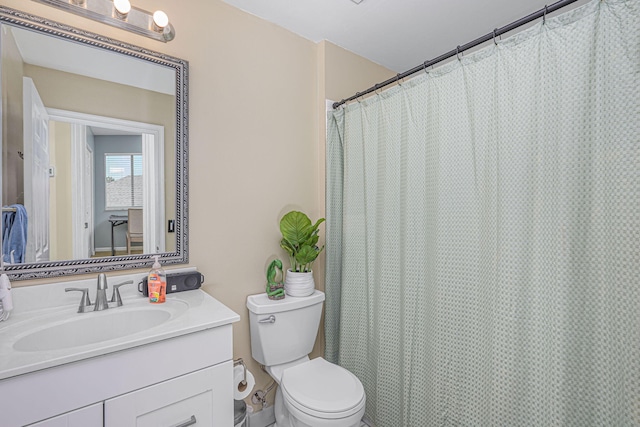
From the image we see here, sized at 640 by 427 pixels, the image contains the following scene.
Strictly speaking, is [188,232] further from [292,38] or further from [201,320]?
[292,38]

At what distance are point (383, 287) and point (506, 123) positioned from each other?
0.99 meters

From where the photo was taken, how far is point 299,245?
5.84 ft

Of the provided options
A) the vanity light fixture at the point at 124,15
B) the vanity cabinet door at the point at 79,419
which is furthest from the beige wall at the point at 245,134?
the vanity cabinet door at the point at 79,419

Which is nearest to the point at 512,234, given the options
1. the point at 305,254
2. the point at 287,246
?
the point at 305,254

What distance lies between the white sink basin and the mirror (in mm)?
234

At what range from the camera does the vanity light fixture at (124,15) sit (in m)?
1.24

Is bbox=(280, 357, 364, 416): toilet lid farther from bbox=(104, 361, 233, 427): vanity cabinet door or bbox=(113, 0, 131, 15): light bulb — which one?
bbox=(113, 0, 131, 15): light bulb

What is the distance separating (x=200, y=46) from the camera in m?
1.59

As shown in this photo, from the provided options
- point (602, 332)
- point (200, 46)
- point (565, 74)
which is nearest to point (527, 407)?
point (602, 332)

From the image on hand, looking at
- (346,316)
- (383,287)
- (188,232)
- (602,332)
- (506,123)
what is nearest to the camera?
(602,332)

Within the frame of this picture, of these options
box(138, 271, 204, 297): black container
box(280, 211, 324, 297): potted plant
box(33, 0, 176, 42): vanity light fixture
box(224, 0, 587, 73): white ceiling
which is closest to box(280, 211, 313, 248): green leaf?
box(280, 211, 324, 297): potted plant

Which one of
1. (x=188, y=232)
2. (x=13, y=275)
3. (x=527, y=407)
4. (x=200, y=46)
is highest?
(x=200, y=46)

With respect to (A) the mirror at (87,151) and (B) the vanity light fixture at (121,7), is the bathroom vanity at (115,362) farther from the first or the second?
(B) the vanity light fixture at (121,7)

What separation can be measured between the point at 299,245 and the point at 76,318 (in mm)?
1048
